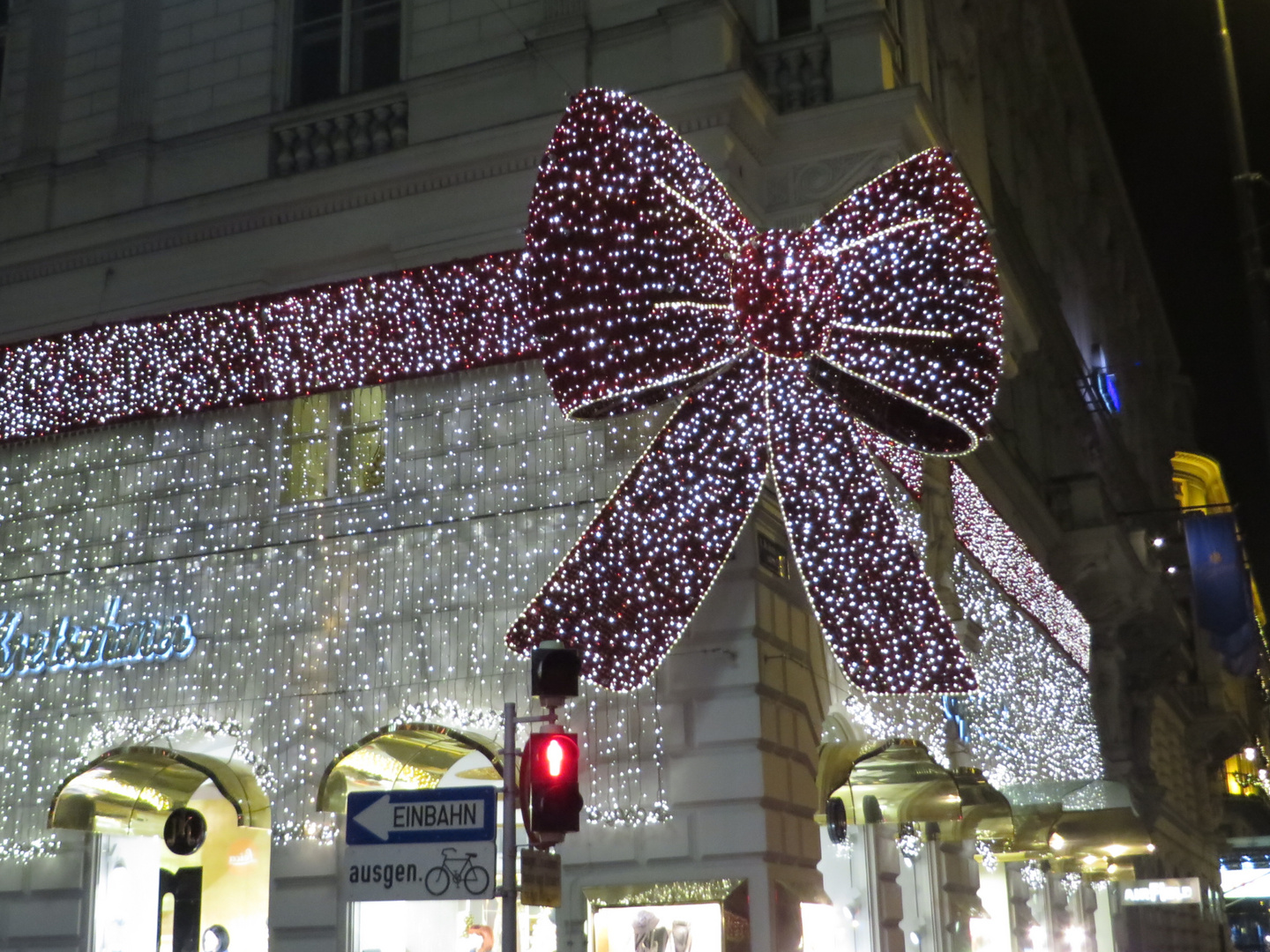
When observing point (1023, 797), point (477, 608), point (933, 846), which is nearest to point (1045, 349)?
point (1023, 797)

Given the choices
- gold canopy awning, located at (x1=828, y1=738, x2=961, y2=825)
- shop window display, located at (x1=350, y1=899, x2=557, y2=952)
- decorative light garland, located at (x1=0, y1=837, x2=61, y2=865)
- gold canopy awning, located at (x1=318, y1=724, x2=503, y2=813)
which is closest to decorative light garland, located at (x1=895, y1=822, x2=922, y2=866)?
gold canopy awning, located at (x1=828, y1=738, x2=961, y2=825)

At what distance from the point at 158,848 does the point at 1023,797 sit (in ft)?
35.5

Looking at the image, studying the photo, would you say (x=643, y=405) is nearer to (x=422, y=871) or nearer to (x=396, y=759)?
(x=396, y=759)

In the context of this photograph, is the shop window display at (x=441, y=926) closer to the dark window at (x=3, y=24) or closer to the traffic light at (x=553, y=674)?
the traffic light at (x=553, y=674)

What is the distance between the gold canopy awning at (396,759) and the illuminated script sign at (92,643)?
233cm

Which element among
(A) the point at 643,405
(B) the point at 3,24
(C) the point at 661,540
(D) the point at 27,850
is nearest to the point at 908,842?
(C) the point at 661,540

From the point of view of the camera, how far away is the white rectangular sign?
27.1 feet

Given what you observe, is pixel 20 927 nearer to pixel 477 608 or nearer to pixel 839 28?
pixel 477 608

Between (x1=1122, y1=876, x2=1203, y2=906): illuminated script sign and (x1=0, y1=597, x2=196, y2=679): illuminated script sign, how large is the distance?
16519 mm

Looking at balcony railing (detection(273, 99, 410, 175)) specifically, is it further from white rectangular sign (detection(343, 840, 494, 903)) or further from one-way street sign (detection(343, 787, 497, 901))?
white rectangular sign (detection(343, 840, 494, 903))

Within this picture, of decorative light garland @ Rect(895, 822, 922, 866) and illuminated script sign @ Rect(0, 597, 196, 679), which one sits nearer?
illuminated script sign @ Rect(0, 597, 196, 679)

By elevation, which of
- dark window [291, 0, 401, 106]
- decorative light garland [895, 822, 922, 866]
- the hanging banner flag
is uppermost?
dark window [291, 0, 401, 106]

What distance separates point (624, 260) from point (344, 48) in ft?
17.0

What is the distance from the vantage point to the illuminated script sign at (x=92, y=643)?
1379cm
